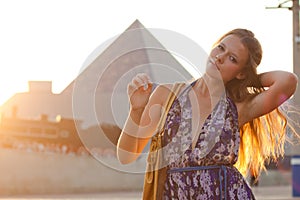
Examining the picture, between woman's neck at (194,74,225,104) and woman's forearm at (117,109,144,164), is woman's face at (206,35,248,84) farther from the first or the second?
woman's forearm at (117,109,144,164)

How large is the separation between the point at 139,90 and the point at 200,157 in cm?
42

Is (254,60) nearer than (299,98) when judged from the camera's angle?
Yes

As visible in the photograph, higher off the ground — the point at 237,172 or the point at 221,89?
the point at 221,89

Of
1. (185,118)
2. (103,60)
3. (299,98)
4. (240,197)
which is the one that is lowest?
(240,197)

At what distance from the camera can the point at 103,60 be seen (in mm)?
48156

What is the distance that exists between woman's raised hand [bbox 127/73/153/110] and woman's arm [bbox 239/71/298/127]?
20.3 inches

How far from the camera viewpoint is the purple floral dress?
15.4 ft

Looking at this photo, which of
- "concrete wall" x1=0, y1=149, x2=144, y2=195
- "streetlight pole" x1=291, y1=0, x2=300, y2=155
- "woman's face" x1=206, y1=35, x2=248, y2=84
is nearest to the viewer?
"woman's face" x1=206, y1=35, x2=248, y2=84

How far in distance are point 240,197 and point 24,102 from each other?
46.7 meters

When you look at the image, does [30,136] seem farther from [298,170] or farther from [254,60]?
[254,60]

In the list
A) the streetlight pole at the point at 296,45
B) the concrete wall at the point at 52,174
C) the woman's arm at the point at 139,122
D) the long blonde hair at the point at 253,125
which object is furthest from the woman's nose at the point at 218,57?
the streetlight pole at the point at 296,45

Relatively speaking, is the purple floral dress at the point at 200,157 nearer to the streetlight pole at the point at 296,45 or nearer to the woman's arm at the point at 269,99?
the woman's arm at the point at 269,99

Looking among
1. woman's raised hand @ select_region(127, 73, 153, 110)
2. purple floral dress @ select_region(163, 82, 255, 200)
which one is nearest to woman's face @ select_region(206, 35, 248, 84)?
purple floral dress @ select_region(163, 82, 255, 200)

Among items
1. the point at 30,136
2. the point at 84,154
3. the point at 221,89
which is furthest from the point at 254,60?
the point at 30,136
